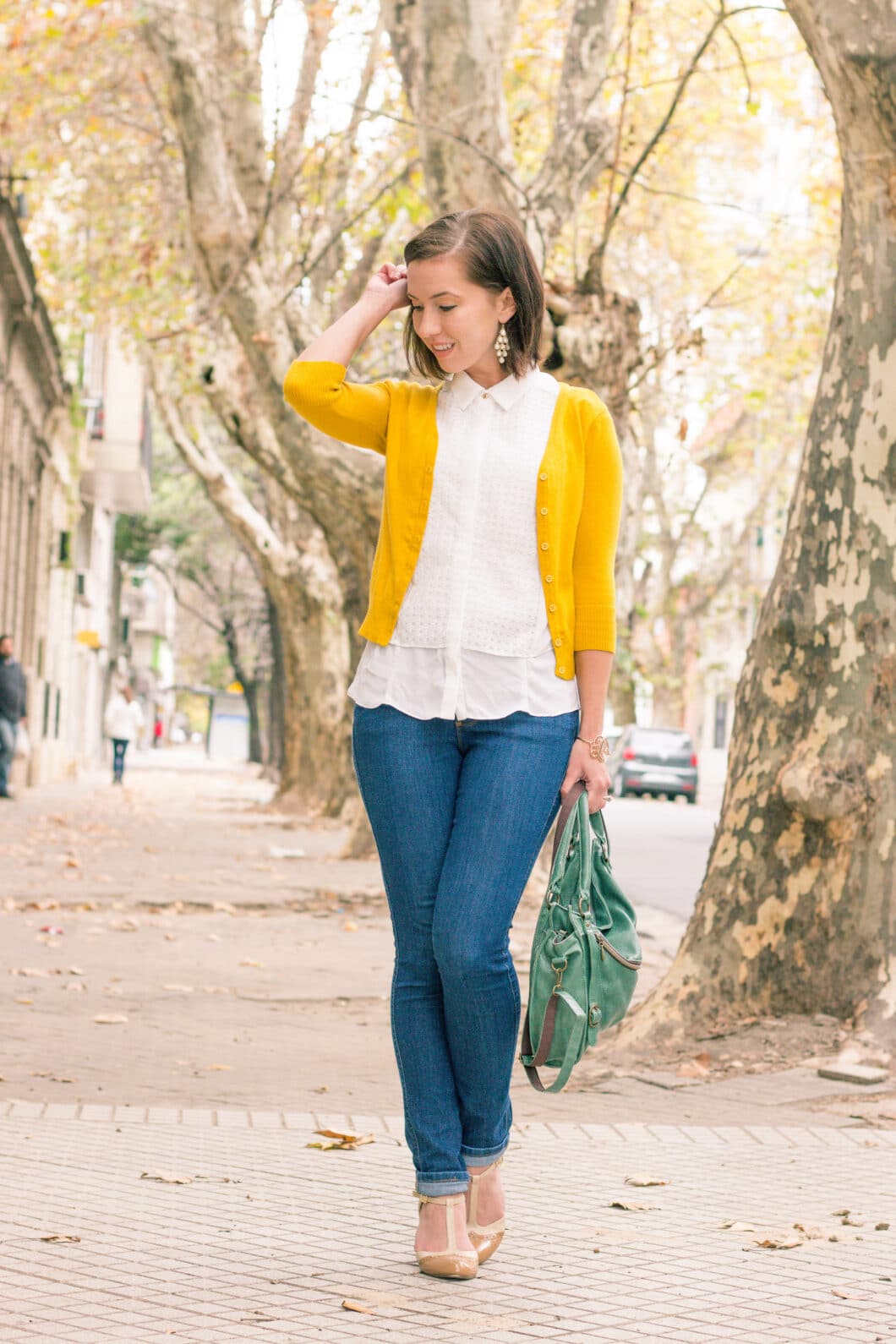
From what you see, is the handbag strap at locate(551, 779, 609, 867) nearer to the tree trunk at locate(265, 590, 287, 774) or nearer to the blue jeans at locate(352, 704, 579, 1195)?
the blue jeans at locate(352, 704, 579, 1195)

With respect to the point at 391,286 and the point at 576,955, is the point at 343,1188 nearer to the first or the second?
the point at 576,955

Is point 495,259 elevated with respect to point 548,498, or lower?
elevated

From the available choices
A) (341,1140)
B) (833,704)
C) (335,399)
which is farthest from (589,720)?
(833,704)

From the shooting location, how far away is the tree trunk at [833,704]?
6.51 meters

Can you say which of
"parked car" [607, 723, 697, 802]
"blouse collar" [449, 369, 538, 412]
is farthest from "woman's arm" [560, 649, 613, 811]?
"parked car" [607, 723, 697, 802]

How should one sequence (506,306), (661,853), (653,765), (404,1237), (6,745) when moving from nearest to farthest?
1. (506,306)
2. (404,1237)
3. (661,853)
4. (6,745)
5. (653,765)

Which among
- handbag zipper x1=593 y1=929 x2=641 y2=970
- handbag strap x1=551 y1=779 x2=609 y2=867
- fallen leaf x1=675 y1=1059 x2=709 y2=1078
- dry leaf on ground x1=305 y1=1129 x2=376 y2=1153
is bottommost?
fallen leaf x1=675 y1=1059 x2=709 y2=1078

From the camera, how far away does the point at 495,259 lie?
12.8 feet

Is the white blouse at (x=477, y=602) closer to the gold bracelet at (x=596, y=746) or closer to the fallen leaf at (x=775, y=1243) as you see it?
the gold bracelet at (x=596, y=746)

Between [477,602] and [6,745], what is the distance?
21.5m

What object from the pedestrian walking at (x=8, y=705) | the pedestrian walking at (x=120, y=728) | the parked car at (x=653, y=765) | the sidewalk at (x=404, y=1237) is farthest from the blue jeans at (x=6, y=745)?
the sidewalk at (x=404, y=1237)

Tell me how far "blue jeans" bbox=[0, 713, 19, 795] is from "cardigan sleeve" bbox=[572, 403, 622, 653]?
69.2 ft

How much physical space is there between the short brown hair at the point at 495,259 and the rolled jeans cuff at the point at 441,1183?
158cm

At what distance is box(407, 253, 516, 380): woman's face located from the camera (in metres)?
3.88
